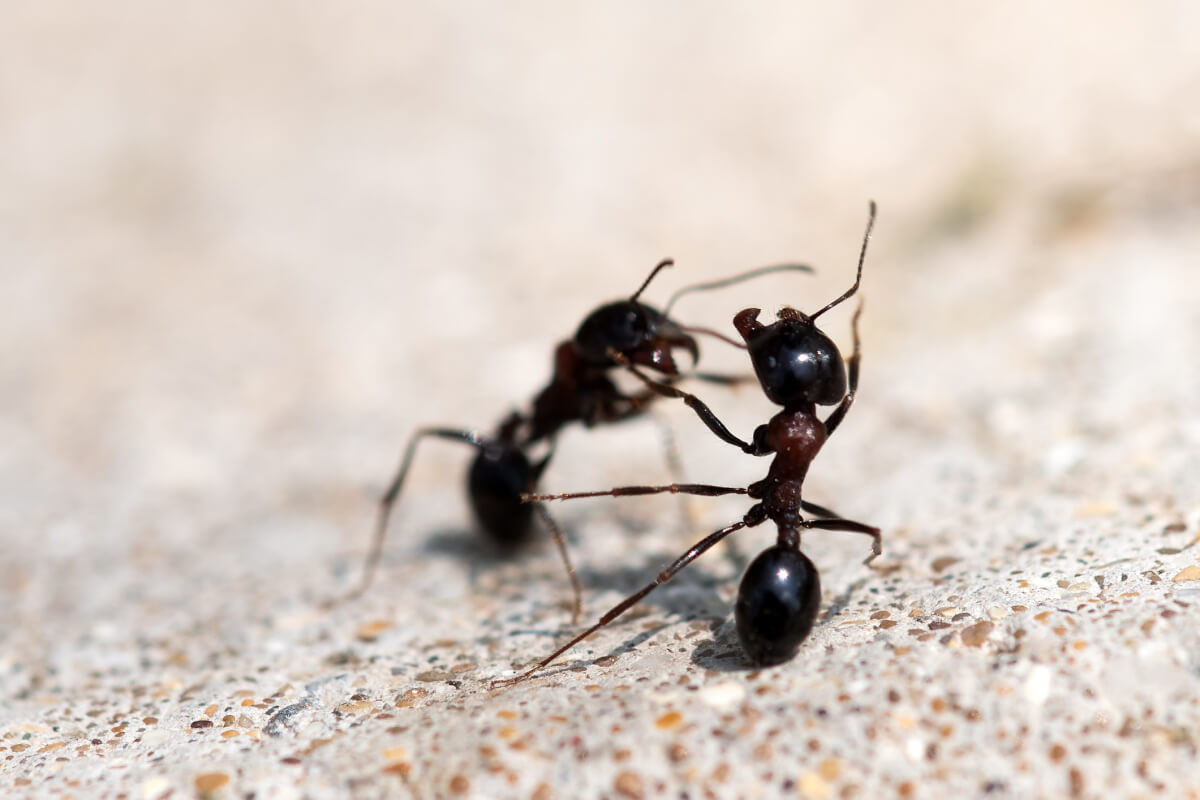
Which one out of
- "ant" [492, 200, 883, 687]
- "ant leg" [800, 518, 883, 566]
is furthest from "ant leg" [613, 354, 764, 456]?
"ant leg" [800, 518, 883, 566]

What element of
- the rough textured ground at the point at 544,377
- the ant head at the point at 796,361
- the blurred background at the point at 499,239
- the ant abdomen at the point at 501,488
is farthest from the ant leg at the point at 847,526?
the ant abdomen at the point at 501,488

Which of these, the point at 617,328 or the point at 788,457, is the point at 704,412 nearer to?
the point at 788,457

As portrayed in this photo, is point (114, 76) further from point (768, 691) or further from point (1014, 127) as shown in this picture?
point (768, 691)

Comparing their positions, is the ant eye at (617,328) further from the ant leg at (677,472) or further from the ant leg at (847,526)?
the ant leg at (847,526)

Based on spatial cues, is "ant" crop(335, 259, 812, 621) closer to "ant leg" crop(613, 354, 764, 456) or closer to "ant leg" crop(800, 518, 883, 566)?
"ant leg" crop(613, 354, 764, 456)

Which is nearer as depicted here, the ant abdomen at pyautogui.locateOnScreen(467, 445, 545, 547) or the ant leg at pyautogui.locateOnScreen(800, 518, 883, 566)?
the ant leg at pyautogui.locateOnScreen(800, 518, 883, 566)

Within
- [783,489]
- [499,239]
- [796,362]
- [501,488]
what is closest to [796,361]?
[796,362]

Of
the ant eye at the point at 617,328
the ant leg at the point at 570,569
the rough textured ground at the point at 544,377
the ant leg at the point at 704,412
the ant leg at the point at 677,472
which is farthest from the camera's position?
the ant leg at the point at 677,472
